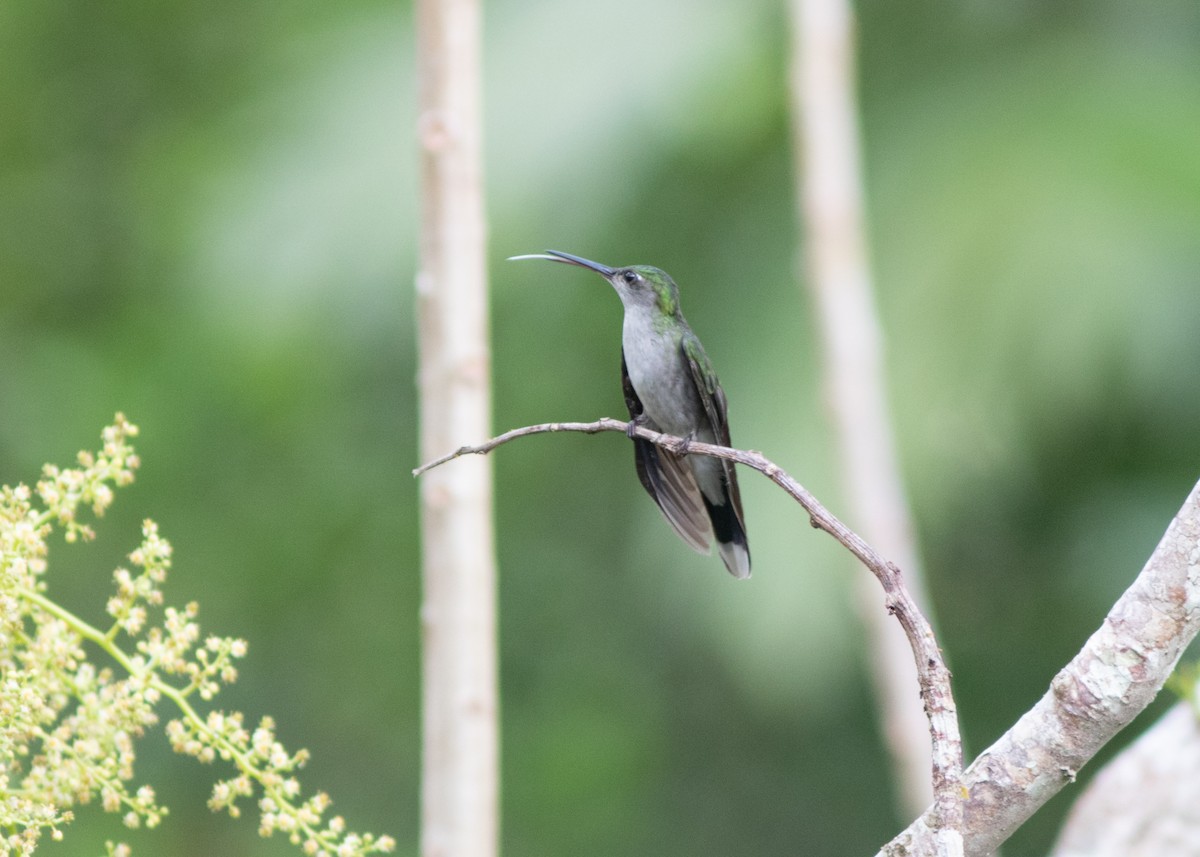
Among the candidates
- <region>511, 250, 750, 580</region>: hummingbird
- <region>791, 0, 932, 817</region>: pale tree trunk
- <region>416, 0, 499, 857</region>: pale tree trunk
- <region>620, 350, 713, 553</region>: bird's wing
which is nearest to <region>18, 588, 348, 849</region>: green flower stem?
<region>620, 350, 713, 553</region>: bird's wing

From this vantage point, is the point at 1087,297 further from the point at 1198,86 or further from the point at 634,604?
the point at 634,604

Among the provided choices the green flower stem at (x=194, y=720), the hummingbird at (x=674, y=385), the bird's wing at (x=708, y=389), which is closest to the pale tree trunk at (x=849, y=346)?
the hummingbird at (x=674, y=385)

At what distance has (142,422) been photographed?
8.55 metres

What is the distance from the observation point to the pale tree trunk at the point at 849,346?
439 cm

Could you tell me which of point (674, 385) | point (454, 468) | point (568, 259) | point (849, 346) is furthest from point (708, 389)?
point (849, 346)

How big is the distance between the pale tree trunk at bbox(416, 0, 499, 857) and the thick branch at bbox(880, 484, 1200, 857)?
5.39 feet

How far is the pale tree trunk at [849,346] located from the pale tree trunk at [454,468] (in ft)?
4.88

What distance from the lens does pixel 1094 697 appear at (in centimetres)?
144

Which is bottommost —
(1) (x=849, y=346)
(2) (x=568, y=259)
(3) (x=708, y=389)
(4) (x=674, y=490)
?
(4) (x=674, y=490)

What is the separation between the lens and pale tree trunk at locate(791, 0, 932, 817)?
14.4 feet

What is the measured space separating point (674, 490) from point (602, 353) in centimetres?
608

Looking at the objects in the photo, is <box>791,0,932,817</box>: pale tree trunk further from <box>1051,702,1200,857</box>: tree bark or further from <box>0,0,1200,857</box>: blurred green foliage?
<box>0,0,1200,857</box>: blurred green foliage

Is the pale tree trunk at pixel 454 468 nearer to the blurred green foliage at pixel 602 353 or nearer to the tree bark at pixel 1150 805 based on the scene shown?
the tree bark at pixel 1150 805

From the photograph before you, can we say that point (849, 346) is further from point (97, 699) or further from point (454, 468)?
point (97, 699)
